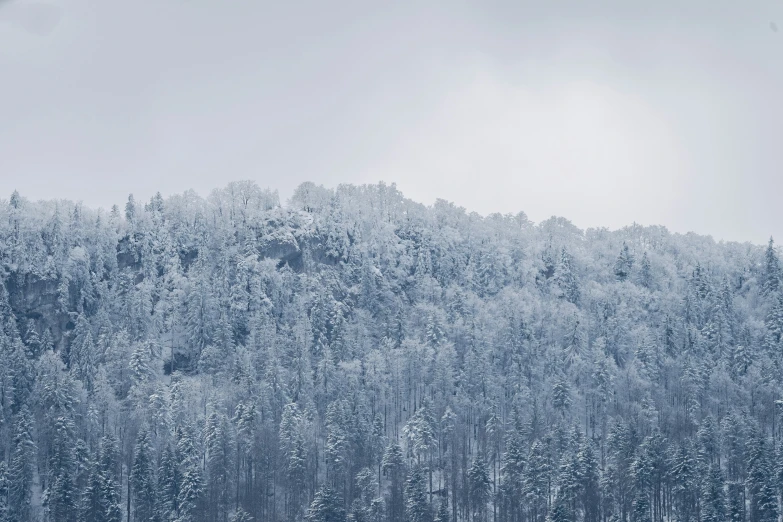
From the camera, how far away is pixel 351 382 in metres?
146

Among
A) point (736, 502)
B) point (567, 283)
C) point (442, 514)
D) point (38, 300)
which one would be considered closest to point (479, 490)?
point (442, 514)

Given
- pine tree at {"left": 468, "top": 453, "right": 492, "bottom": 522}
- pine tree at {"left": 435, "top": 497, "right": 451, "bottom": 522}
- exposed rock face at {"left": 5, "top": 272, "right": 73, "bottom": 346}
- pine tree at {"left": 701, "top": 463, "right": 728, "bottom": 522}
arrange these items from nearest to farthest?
pine tree at {"left": 701, "top": 463, "right": 728, "bottom": 522} < pine tree at {"left": 435, "top": 497, "right": 451, "bottom": 522} < pine tree at {"left": 468, "top": 453, "right": 492, "bottom": 522} < exposed rock face at {"left": 5, "top": 272, "right": 73, "bottom": 346}

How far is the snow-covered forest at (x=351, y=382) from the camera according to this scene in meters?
117

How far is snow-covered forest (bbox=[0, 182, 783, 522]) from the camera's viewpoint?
4611 inches

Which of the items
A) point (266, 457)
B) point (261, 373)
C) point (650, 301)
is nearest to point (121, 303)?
point (261, 373)

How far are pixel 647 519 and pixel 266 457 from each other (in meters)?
44.5

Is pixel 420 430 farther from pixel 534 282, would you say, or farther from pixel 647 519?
pixel 534 282

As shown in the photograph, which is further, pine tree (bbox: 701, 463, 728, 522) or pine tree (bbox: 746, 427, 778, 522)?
pine tree (bbox: 746, 427, 778, 522)

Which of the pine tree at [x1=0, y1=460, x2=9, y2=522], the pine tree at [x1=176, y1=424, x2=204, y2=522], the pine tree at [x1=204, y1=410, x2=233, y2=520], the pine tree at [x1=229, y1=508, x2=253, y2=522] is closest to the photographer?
the pine tree at [x1=229, y1=508, x2=253, y2=522]

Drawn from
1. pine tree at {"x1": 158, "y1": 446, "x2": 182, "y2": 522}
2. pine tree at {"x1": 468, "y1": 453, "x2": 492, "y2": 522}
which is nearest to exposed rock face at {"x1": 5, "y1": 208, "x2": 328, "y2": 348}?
pine tree at {"x1": 158, "y1": 446, "x2": 182, "y2": 522}

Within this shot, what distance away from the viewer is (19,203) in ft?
629

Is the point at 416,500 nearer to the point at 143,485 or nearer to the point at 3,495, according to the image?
the point at 143,485

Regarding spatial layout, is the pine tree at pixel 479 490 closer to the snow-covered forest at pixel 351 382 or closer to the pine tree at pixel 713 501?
the snow-covered forest at pixel 351 382

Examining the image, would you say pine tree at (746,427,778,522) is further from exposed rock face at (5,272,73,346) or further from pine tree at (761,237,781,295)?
exposed rock face at (5,272,73,346)
